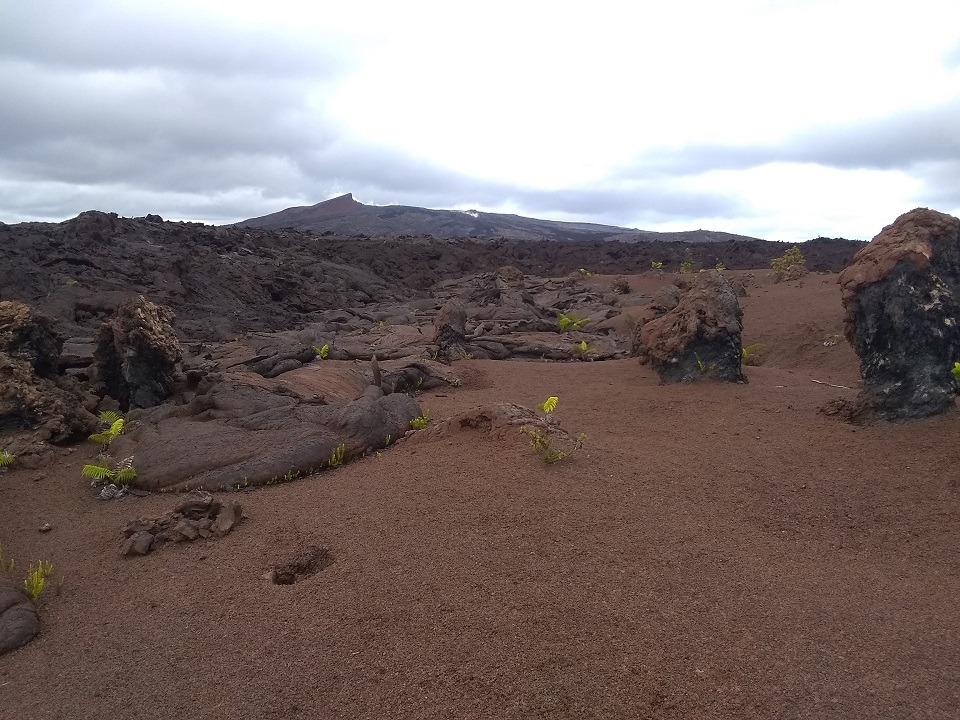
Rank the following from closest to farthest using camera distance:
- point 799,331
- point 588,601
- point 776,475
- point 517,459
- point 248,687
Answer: point 248,687, point 588,601, point 776,475, point 517,459, point 799,331

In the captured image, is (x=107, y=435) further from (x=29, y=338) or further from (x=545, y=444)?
(x=545, y=444)

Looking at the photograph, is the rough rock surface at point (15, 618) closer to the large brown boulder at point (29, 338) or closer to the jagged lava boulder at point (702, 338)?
the large brown boulder at point (29, 338)

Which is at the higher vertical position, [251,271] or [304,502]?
[251,271]

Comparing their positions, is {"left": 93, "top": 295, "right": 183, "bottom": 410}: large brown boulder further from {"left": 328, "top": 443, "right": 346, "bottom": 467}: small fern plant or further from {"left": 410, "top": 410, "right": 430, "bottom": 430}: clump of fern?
{"left": 410, "top": 410, "right": 430, "bottom": 430}: clump of fern

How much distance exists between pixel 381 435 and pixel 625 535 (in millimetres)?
3236

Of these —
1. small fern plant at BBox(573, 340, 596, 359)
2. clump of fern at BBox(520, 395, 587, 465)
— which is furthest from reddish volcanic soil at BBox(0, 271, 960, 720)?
small fern plant at BBox(573, 340, 596, 359)

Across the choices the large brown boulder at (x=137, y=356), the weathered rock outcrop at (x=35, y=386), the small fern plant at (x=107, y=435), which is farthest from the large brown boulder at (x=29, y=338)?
the small fern plant at (x=107, y=435)

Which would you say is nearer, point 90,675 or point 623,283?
point 90,675

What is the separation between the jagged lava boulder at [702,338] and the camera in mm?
8492

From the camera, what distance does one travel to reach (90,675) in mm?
3412

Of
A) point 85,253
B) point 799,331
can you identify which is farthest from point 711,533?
point 85,253

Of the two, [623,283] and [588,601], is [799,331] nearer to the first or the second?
[623,283]

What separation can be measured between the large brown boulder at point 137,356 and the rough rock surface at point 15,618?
14.7 feet

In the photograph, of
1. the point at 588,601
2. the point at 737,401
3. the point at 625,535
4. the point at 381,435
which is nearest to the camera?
the point at 588,601
